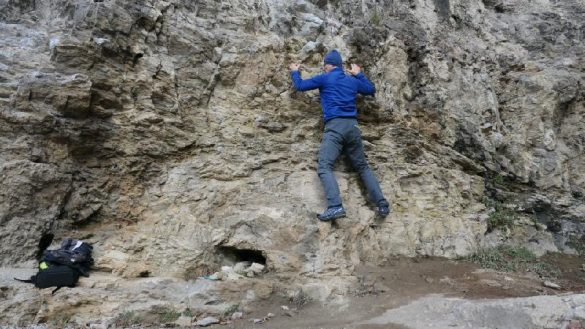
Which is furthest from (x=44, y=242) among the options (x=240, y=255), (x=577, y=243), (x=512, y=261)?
(x=577, y=243)

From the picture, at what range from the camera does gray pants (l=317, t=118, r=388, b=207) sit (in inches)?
259

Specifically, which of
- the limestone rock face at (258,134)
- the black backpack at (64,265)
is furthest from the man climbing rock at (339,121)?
the black backpack at (64,265)

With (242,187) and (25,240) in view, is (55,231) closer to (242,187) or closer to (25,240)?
(25,240)

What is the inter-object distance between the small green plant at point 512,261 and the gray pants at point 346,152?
1828 mm

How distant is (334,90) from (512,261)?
399 cm

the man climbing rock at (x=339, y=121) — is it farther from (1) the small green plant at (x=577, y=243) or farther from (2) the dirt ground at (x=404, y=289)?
(1) the small green plant at (x=577, y=243)

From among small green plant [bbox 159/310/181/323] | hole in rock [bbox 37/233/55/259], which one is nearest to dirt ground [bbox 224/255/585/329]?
small green plant [bbox 159/310/181/323]

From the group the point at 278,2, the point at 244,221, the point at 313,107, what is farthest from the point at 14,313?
the point at 278,2

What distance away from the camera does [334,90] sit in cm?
689

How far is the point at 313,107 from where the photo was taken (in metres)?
7.40

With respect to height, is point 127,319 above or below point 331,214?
below

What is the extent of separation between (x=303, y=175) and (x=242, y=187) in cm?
97

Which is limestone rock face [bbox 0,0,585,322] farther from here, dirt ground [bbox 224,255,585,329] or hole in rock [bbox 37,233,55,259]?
dirt ground [bbox 224,255,585,329]

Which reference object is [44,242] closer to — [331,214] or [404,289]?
[331,214]
